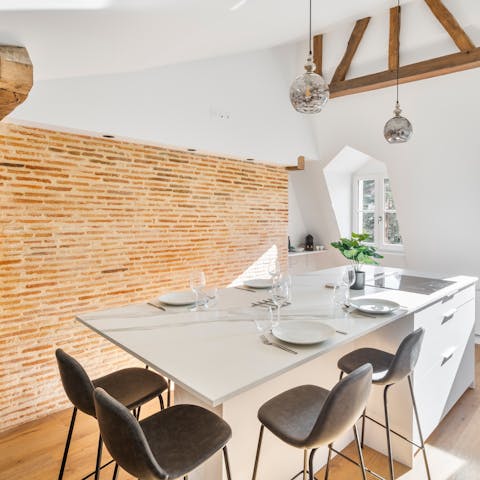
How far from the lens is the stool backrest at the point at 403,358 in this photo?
1.74 meters

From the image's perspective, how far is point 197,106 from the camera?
11.2 feet

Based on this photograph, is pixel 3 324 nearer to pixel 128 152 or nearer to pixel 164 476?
pixel 128 152

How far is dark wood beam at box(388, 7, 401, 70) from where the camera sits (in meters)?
3.64

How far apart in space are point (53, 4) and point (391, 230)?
5.21 metres

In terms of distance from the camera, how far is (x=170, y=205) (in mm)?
3555

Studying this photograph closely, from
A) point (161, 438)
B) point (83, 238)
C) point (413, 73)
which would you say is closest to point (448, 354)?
point (161, 438)

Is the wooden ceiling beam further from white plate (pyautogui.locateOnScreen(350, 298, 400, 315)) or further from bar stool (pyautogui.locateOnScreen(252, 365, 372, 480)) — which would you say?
white plate (pyautogui.locateOnScreen(350, 298, 400, 315))

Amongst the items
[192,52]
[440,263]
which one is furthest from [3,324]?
[440,263]

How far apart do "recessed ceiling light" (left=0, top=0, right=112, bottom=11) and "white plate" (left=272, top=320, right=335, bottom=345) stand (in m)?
1.45

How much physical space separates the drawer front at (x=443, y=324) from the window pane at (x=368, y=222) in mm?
2738

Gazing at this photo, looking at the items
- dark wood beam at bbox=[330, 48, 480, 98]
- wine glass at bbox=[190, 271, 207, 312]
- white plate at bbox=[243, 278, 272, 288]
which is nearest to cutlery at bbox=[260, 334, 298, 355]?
wine glass at bbox=[190, 271, 207, 312]

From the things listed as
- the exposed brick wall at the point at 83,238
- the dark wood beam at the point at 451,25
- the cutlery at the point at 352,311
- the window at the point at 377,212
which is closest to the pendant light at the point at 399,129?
the dark wood beam at the point at 451,25

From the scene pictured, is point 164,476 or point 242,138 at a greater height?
point 242,138

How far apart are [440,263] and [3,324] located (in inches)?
181
